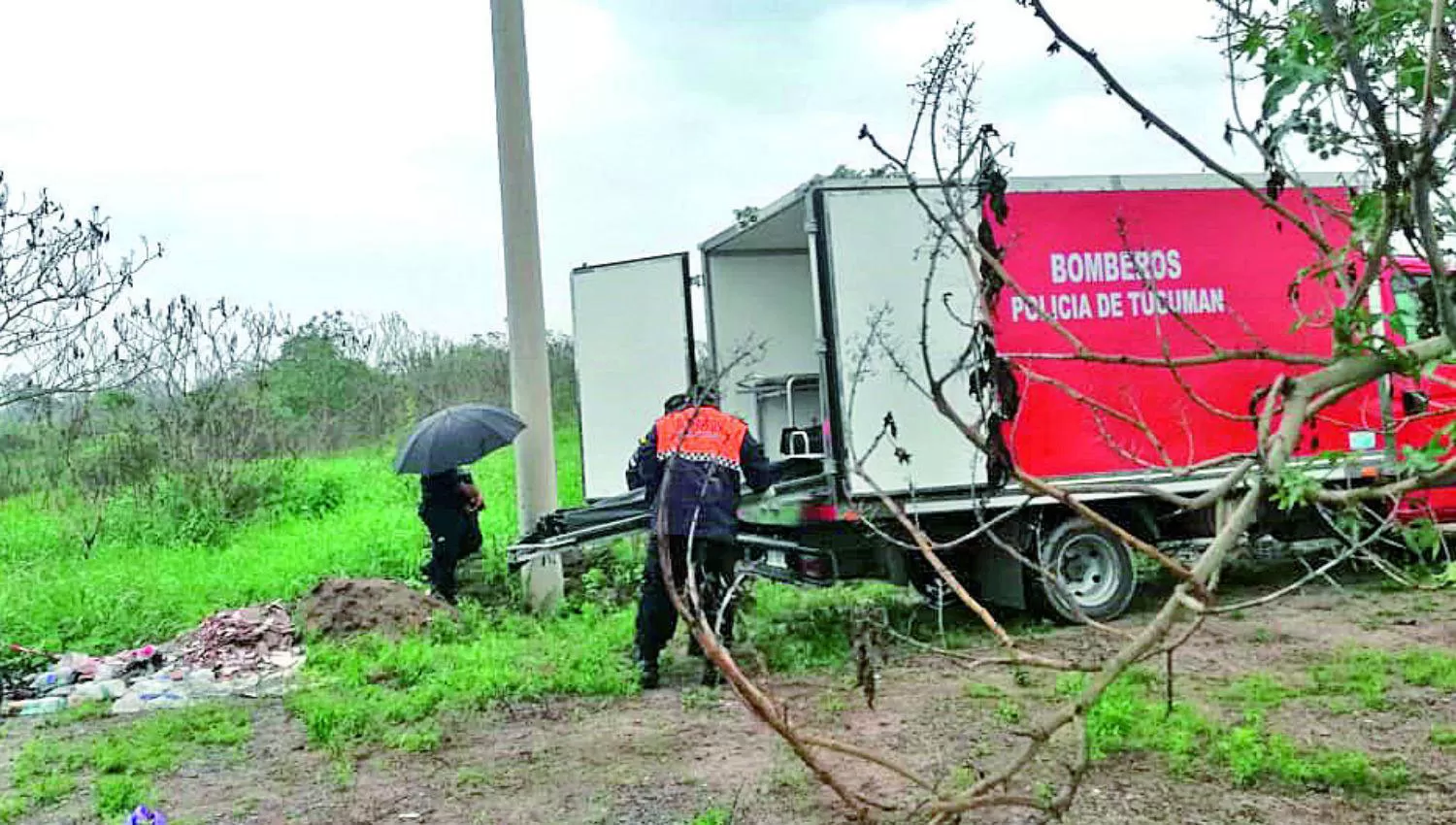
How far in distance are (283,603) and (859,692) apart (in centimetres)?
489

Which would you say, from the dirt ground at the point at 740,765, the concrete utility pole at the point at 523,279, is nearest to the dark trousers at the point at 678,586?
the dirt ground at the point at 740,765

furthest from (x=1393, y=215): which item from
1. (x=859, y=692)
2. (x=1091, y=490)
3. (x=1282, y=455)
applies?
(x=859, y=692)

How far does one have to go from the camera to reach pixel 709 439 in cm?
698

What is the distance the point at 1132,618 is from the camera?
324 inches

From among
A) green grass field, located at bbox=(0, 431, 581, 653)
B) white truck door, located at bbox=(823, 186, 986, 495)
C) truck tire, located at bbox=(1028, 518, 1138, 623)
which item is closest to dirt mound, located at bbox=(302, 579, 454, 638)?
green grass field, located at bbox=(0, 431, 581, 653)

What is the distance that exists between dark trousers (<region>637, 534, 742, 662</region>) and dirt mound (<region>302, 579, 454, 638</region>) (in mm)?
2192

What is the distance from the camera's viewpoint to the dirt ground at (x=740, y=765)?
4.41 m

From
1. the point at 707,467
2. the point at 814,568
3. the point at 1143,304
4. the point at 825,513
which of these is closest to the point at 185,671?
the point at 707,467

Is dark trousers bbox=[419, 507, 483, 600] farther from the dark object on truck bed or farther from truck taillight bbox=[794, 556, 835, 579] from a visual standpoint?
truck taillight bbox=[794, 556, 835, 579]

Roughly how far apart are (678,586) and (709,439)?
833mm

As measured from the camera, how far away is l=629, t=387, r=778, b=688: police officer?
6805 millimetres

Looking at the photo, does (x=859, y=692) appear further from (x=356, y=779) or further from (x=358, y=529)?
(x=358, y=529)

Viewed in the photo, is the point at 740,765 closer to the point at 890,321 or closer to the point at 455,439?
the point at 890,321

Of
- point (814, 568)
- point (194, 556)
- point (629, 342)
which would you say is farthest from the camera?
point (194, 556)
